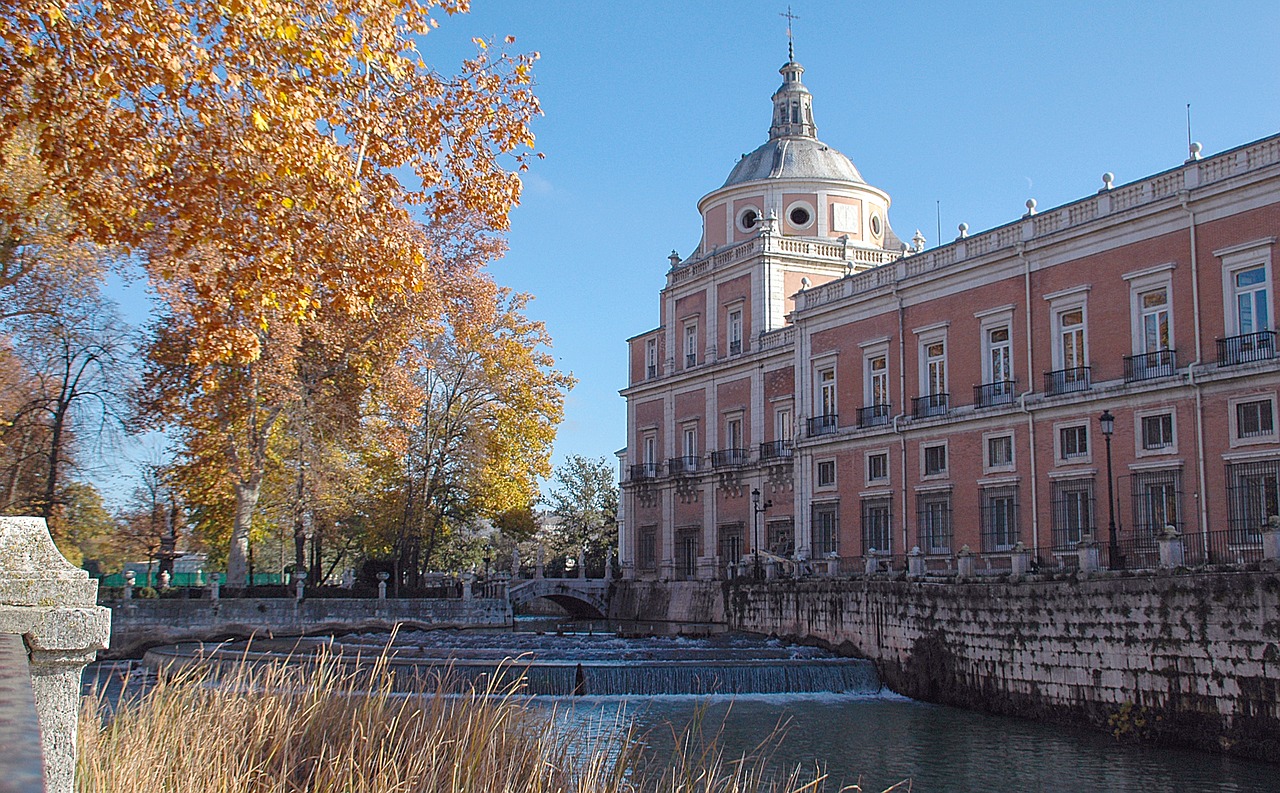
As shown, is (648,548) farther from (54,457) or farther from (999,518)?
(54,457)

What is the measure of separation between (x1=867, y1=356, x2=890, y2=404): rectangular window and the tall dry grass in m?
29.0

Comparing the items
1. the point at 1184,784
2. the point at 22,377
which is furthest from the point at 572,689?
the point at 22,377

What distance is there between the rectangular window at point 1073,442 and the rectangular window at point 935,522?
14.3 ft

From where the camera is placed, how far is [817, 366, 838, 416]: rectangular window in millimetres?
39625

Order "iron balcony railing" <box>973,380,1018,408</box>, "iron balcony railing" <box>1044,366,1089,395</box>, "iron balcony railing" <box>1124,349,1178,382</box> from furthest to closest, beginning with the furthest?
"iron balcony railing" <box>973,380,1018,408</box> → "iron balcony railing" <box>1044,366,1089,395</box> → "iron balcony railing" <box>1124,349,1178,382</box>

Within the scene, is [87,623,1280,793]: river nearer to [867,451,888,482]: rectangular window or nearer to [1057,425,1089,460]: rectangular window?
[867,451,888,482]: rectangular window

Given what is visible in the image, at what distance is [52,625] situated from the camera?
4.78 m

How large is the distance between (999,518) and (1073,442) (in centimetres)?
317

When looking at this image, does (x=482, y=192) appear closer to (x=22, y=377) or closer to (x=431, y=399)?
(x=22, y=377)

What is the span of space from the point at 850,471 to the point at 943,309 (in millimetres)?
6193

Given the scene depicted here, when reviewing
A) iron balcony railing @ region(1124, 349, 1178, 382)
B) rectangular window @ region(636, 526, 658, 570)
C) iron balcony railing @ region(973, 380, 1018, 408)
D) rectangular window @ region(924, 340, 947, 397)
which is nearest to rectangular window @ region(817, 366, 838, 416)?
rectangular window @ region(924, 340, 947, 397)

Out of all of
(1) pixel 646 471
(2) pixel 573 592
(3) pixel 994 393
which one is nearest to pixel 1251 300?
(3) pixel 994 393

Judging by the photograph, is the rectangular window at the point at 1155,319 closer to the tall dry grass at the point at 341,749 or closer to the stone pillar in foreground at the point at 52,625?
the tall dry grass at the point at 341,749

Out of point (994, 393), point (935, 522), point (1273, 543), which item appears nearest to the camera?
point (1273, 543)
